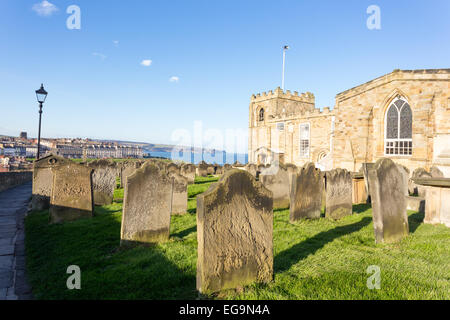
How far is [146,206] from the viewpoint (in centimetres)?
562

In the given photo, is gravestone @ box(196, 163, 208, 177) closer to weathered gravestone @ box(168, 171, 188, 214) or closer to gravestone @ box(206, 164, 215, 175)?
gravestone @ box(206, 164, 215, 175)

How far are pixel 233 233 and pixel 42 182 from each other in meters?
8.22

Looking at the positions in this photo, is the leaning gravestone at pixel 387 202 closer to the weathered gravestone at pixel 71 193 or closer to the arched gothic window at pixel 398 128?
the weathered gravestone at pixel 71 193

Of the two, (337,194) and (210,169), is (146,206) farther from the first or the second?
(210,169)

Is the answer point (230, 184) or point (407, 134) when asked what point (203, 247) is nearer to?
point (230, 184)

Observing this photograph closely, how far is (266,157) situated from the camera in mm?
39219

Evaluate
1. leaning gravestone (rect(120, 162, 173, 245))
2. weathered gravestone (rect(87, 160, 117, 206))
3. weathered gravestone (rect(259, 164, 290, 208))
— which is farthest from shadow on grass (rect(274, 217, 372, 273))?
weathered gravestone (rect(87, 160, 117, 206))

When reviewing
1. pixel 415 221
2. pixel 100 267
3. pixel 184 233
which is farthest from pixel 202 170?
pixel 100 267

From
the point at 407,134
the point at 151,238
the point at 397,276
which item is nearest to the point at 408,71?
the point at 407,134

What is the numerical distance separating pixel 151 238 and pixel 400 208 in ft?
17.4

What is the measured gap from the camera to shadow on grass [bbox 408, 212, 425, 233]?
6.64 metres

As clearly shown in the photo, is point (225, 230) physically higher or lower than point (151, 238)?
higher

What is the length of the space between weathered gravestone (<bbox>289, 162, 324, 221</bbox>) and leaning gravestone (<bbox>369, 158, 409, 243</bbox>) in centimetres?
196

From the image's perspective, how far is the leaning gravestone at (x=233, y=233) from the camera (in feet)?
11.1
